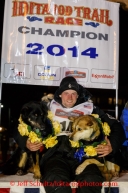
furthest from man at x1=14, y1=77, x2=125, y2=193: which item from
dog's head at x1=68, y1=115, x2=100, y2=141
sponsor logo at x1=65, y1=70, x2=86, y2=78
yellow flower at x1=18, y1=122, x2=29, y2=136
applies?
sponsor logo at x1=65, y1=70, x2=86, y2=78

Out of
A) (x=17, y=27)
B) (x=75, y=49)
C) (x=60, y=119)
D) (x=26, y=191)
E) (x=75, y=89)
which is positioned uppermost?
(x=17, y=27)

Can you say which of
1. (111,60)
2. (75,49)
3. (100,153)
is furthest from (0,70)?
(100,153)

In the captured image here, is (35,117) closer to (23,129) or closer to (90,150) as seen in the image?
(23,129)

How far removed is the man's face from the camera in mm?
2998

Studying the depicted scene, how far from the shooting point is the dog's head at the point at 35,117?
261 centimetres

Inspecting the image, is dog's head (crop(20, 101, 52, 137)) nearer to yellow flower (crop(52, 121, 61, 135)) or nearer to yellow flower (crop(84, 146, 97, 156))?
yellow flower (crop(52, 121, 61, 135))

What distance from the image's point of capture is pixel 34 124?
2.62 meters

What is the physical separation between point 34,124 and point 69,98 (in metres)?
0.57

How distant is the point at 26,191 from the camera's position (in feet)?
8.53

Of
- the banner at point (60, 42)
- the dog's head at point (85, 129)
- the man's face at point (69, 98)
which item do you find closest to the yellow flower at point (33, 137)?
the dog's head at point (85, 129)

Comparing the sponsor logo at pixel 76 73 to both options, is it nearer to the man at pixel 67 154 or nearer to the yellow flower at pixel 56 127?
the man at pixel 67 154

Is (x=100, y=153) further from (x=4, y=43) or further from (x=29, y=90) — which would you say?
(x=29, y=90)

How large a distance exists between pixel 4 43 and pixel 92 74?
1319 mm

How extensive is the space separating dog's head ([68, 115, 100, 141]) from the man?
221 mm
